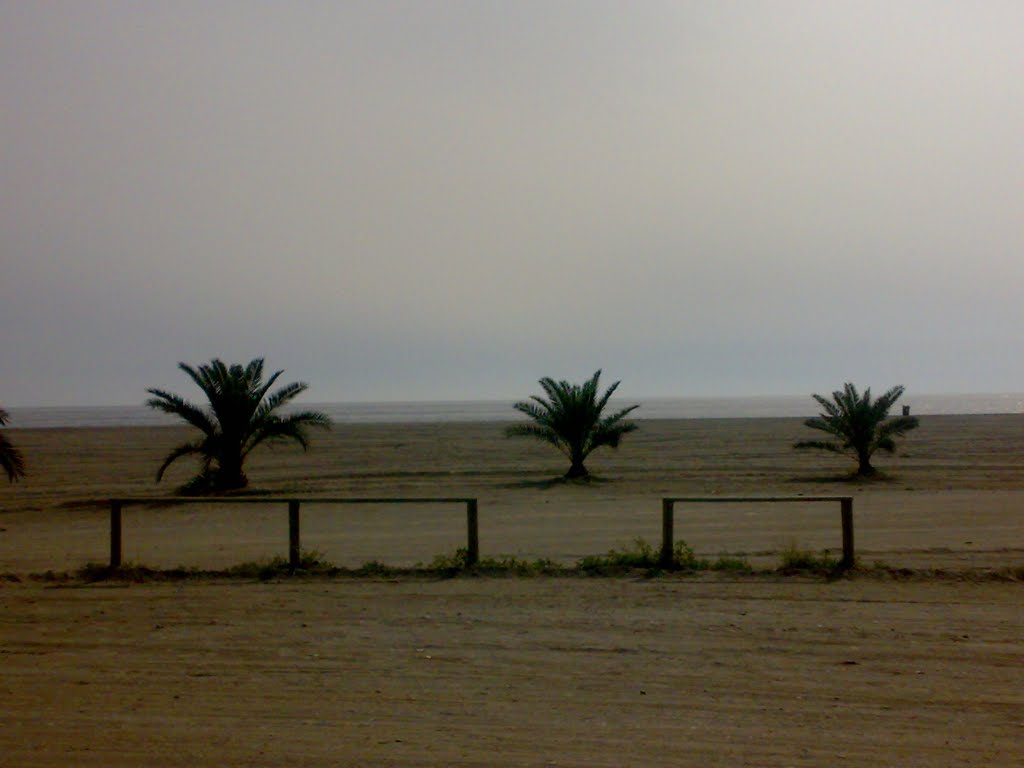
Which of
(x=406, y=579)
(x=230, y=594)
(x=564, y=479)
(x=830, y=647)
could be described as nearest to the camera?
(x=830, y=647)

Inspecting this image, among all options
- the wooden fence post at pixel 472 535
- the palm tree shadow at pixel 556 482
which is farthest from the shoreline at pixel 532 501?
the wooden fence post at pixel 472 535

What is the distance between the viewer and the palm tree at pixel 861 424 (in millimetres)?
26016

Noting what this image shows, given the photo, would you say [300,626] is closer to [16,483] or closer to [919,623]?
[919,623]

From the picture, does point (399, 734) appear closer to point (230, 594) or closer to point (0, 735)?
point (0, 735)

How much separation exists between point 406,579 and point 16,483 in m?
19.0

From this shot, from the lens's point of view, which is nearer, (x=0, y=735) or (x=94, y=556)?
(x=0, y=735)

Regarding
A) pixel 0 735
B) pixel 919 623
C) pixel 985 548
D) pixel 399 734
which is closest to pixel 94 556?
pixel 0 735

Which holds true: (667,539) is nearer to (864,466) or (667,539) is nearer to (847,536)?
(847,536)

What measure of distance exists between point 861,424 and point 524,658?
21.2 m

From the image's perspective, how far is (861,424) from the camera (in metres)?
26.2

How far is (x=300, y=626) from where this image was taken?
8.22 m

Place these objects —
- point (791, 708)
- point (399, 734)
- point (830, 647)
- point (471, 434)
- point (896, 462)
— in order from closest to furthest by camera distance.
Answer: point (399, 734)
point (791, 708)
point (830, 647)
point (896, 462)
point (471, 434)

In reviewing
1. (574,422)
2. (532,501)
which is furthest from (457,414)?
(532,501)

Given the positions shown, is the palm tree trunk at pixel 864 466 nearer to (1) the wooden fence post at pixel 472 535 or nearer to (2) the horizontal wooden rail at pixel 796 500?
(2) the horizontal wooden rail at pixel 796 500
